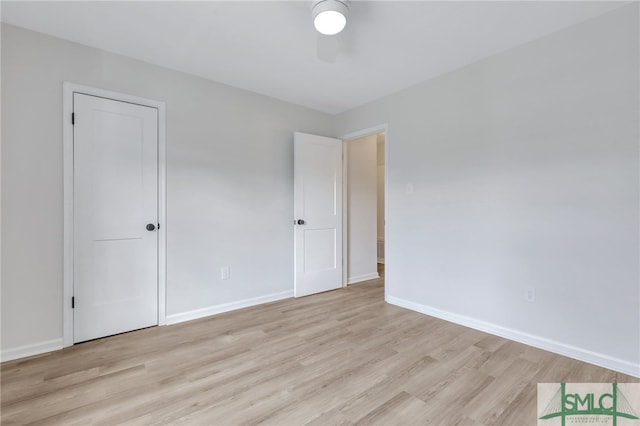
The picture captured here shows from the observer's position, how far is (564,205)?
2203mm

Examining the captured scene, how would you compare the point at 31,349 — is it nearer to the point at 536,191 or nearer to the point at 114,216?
the point at 114,216

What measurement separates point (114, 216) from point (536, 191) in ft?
11.8

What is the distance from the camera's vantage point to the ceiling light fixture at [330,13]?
5.98 ft

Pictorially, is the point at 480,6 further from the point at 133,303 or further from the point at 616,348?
the point at 133,303

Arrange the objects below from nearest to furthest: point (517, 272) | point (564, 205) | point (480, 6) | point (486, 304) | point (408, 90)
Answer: point (480, 6), point (564, 205), point (517, 272), point (486, 304), point (408, 90)

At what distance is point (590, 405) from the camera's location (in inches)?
64.8

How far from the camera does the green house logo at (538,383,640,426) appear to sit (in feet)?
5.01

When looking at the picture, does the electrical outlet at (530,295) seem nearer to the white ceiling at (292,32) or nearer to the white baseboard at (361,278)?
the white ceiling at (292,32)

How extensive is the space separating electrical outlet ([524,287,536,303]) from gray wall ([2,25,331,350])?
98.6 inches

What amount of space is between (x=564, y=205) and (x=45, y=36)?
4.26 meters

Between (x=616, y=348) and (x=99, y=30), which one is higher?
(x=99, y=30)

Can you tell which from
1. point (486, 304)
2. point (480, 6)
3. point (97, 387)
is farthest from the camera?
point (486, 304)

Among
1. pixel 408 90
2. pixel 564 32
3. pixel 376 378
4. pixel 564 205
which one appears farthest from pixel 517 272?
pixel 408 90

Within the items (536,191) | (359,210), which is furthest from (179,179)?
(536,191)
